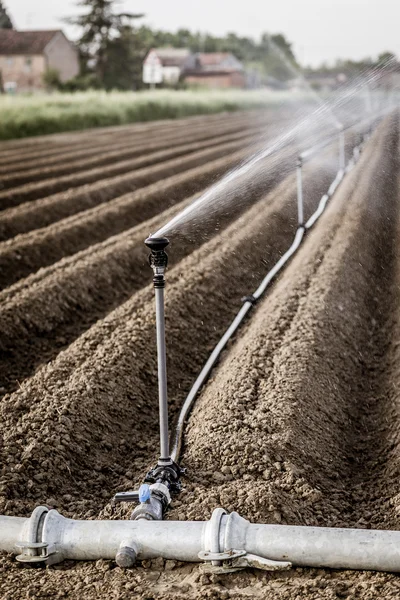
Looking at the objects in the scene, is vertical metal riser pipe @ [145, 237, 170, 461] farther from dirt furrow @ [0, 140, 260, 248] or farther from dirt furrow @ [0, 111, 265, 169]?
dirt furrow @ [0, 111, 265, 169]

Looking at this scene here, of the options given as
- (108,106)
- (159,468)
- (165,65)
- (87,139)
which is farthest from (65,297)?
(165,65)

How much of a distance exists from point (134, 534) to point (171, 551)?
16 cm

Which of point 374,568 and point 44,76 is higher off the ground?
point 44,76

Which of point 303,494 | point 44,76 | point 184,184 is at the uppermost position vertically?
point 44,76

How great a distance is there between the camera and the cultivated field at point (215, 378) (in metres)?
3.44

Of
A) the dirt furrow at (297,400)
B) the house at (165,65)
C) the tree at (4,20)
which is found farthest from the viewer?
the house at (165,65)

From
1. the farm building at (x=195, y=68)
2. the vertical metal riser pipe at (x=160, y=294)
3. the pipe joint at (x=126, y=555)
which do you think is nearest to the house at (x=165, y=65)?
the farm building at (x=195, y=68)

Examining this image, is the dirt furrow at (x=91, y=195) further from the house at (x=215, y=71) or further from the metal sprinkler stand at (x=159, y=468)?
the house at (x=215, y=71)

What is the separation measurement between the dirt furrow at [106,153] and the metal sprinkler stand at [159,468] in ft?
33.6

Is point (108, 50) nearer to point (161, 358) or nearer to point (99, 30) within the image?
point (99, 30)

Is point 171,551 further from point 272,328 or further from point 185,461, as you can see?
point 272,328

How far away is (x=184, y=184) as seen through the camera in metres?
13.1

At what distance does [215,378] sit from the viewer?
5172 millimetres

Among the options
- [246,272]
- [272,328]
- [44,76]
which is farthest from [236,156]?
[272,328]
